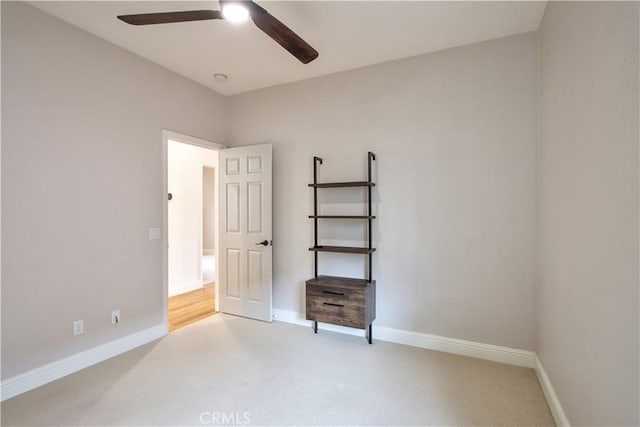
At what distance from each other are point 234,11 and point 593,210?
2076mm

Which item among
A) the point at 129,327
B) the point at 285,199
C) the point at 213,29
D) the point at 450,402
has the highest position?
the point at 213,29

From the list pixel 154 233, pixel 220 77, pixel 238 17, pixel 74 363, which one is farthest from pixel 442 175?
pixel 74 363

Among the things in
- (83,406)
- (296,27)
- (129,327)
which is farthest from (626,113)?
(129,327)

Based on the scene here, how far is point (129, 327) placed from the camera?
9.68 ft

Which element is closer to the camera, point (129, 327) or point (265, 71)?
point (129, 327)

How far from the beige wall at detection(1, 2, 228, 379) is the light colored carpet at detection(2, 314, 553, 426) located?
46cm

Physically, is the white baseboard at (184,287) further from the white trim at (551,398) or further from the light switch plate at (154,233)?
the white trim at (551,398)

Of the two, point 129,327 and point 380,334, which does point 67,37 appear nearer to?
point 129,327

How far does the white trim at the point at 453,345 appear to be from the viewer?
260 cm

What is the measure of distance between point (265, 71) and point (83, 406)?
3.28 meters

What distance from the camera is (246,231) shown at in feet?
12.4

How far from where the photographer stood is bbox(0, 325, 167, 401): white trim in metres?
2.18

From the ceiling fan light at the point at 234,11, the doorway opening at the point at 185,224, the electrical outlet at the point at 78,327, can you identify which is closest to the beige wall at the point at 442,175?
the ceiling fan light at the point at 234,11

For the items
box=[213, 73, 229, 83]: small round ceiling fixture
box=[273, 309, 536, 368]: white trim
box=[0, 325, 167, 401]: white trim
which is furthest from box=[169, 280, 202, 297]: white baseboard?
box=[213, 73, 229, 83]: small round ceiling fixture
